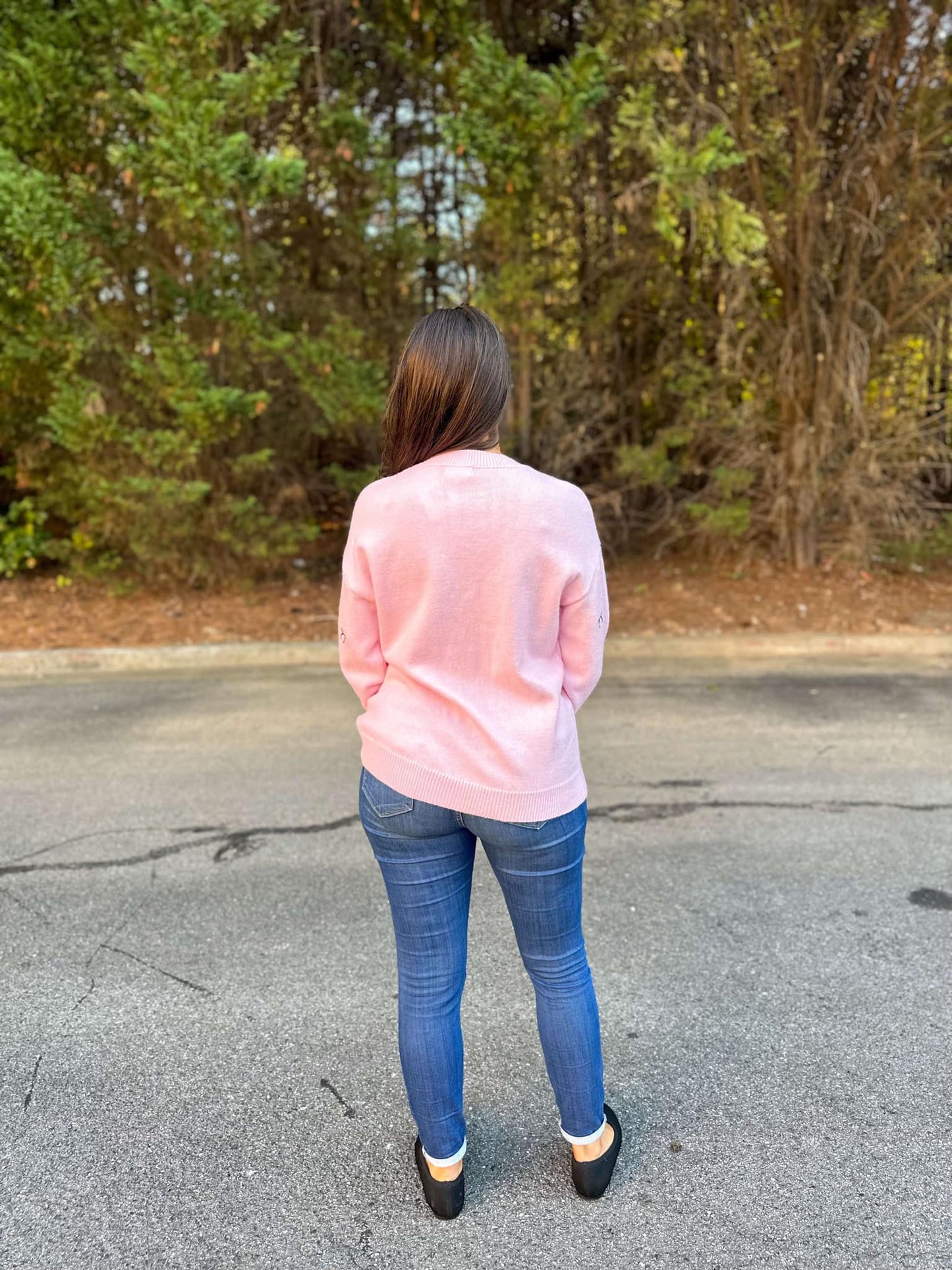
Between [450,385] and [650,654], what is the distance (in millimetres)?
6177

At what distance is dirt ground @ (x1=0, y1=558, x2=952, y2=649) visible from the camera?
26.7 feet

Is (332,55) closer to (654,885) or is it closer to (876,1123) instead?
(654,885)

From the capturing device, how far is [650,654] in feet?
25.7

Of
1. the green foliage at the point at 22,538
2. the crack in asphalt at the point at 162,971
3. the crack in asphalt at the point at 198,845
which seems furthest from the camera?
the green foliage at the point at 22,538

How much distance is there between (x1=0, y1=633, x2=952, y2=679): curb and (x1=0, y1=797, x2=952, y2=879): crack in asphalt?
9.50 feet

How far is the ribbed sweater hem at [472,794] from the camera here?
1907 mm

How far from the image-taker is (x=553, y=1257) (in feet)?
6.61

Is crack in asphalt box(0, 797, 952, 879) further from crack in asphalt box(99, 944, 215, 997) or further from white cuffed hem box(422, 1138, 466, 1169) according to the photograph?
white cuffed hem box(422, 1138, 466, 1169)

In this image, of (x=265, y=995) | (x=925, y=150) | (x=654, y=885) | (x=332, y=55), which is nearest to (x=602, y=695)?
(x=654, y=885)

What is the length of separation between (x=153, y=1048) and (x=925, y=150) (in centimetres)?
916

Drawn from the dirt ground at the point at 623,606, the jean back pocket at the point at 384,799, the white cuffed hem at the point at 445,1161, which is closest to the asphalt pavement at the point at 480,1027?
the white cuffed hem at the point at 445,1161

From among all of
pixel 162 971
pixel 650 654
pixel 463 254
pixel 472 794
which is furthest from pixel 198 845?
pixel 463 254

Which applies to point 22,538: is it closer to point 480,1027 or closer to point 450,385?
point 480,1027

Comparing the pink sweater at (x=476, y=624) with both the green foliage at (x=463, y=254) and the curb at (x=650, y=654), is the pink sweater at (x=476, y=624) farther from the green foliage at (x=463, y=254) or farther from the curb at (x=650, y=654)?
the green foliage at (x=463, y=254)
